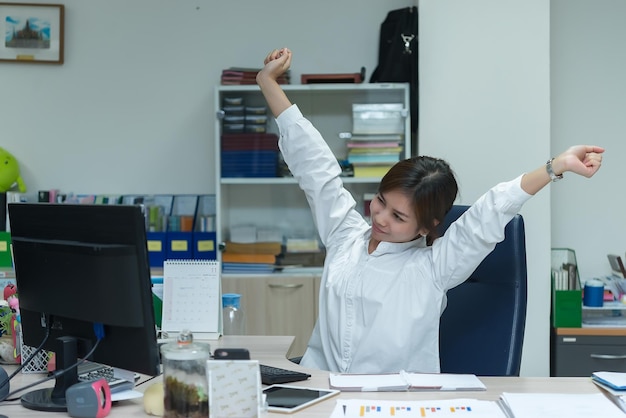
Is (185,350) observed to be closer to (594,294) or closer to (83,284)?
(83,284)

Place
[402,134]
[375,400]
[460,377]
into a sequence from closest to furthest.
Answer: [375,400]
[460,377]
[402,134]

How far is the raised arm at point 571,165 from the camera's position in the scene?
1.93 metres

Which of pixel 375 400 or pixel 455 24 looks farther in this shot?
pixel 455 24

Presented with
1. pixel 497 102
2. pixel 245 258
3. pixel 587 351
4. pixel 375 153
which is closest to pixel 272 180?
pixel 245 258

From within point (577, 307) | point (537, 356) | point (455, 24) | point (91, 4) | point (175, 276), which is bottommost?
point (537, 356)

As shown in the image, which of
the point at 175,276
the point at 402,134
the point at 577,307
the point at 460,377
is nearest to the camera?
the point at 460,377

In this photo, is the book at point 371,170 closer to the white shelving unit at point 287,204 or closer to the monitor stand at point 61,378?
the white shelving unit at point 287,204

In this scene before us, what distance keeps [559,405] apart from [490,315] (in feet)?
1.93

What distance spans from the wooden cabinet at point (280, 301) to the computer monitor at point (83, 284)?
6.45 ft

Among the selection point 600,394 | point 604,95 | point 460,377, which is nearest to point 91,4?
point 604,95

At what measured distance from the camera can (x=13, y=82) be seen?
14.1 feet

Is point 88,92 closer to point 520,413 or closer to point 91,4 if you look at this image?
point 91,4

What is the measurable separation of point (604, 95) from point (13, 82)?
3207mm

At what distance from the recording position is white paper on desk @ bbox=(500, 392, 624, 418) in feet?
5.25
